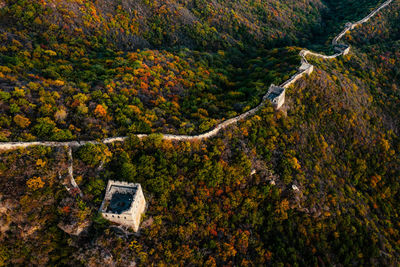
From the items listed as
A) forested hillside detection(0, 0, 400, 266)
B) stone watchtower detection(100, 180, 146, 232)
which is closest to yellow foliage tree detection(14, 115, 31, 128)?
forested hillside detection(0, 0, 400, 266)

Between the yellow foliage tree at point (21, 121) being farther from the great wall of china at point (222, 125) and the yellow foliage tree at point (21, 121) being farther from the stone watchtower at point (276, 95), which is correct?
the stone watchtower at point (276, 95)

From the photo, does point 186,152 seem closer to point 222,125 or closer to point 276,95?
point 222,125

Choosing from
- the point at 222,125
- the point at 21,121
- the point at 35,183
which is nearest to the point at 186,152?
the point at 222,125

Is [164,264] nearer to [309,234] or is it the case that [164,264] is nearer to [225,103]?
[309,234]

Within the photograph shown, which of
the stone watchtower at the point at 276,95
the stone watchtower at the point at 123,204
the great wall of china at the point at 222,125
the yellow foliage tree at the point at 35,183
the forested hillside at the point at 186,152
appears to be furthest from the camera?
the stone watchtower at the point at 276,95

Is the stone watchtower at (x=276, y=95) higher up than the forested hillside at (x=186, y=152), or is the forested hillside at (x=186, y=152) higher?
the stone watchtower at (x=276, y=95)

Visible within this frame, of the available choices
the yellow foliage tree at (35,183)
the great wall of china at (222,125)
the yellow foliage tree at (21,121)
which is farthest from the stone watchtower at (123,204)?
the yellow foliage tree at (21,121)
